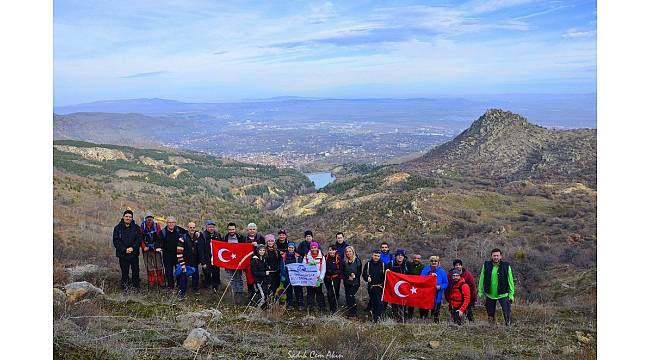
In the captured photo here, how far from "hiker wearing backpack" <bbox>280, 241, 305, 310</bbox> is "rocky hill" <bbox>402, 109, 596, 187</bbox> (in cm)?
3611

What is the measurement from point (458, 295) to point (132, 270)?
22.1 feet

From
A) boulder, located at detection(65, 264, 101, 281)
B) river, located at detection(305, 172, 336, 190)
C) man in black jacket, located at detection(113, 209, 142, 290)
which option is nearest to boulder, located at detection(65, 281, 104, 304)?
man in black jacket, located at detection(113, 209, 142, 290)

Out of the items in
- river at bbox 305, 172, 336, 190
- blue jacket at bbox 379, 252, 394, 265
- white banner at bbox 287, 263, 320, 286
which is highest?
blue jacket at bbox 379, 252, 394, 265

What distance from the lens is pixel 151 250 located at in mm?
9664

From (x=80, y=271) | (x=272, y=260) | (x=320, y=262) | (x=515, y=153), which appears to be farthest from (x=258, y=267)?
(x=515, y=153)

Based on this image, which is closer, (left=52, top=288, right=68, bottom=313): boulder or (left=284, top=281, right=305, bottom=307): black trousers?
(left=52, top=288, right=68, bottom=313): boulder

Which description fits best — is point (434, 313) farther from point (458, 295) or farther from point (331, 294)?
point (331, 294)

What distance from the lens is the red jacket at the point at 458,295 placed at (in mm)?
8742

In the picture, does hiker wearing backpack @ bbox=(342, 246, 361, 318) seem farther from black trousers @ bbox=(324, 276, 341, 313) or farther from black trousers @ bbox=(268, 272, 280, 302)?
black trousers @ bbox=(268, 272, 280, 302)

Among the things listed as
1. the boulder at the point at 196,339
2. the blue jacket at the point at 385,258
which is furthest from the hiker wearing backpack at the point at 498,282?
the boulder at the point at 196,339

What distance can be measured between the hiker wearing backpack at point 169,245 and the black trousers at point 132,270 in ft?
1.93

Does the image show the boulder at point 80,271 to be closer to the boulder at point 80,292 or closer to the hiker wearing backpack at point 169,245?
the boulder at point 80,292

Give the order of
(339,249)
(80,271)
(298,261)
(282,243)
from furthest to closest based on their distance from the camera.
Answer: (80,271), (282,243), (339,249), (298,261)

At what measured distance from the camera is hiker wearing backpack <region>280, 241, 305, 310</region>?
920cm
